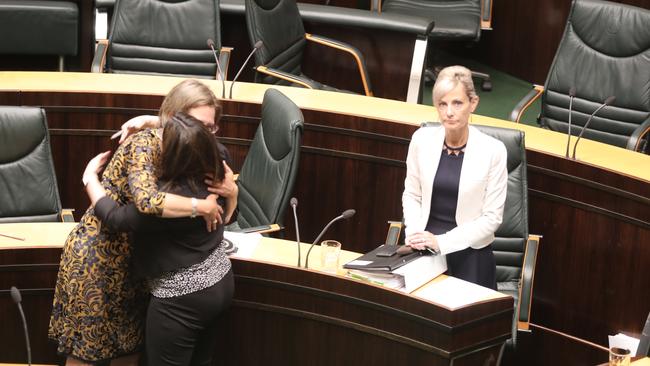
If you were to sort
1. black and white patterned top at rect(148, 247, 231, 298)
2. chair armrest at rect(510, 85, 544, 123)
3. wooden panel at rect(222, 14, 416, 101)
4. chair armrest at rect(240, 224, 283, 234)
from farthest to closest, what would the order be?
1. wooden panel at rect(222, 14, 416, 101)
2. chair armrest at rect(510, 85, 544, 123)
3. chair armrest at rect(240, 224, 283, 234)
4. black and white patterned top at rect(148, 247, 231, 298)

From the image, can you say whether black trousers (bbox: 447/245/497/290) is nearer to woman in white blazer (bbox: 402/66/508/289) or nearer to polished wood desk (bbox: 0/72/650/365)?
woman in white blazer (bbox: 402/66/508/289)

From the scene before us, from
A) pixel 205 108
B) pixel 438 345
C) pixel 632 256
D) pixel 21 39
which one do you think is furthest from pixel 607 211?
pixel 21 39

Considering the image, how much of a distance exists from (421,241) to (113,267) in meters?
0.93

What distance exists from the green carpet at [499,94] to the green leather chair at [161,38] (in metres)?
1.47

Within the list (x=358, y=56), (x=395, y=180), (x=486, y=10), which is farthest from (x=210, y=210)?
(x=486, y=10)

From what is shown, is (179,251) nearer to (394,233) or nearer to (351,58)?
(394,233)

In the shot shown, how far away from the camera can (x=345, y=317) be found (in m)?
3.20

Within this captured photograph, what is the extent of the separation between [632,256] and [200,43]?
2.33 meters

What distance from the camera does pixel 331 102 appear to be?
4.56 meters

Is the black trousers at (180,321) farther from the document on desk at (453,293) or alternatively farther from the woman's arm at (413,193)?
the woman's arm at (413,193)

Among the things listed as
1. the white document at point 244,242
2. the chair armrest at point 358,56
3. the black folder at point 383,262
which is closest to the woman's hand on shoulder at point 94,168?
the white document at point 244,242

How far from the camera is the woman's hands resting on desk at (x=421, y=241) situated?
10.7 feet

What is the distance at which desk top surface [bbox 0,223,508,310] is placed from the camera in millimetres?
3072

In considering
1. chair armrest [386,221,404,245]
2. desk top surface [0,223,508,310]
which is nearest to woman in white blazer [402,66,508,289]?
desk top surface [0,223,508,310]
